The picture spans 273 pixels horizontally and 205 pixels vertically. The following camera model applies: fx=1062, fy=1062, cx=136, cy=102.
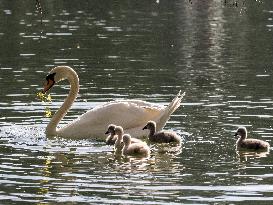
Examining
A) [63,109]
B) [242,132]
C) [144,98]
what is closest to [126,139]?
[242,132]

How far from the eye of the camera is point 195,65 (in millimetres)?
36344

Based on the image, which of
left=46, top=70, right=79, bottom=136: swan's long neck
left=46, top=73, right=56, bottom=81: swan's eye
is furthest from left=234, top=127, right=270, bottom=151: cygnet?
left=46, top=73, right=56, bottom=81: swan's eye

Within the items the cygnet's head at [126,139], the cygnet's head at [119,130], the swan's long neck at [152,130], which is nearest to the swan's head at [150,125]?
the swan's long neck at [152,130]

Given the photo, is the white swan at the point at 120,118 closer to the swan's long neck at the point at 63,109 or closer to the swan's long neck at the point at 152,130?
the swan's long neck at the point at 63,109

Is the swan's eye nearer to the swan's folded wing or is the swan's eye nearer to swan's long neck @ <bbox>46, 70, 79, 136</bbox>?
swan's long neck @ <bbox>46, 70, 79, 136</bbox>

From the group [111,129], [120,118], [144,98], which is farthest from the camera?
[144,98]

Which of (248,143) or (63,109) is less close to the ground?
(248,143)

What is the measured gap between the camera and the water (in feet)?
56.7

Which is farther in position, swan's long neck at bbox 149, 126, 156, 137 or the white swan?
the white swan

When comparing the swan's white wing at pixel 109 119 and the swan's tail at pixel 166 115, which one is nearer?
the swan's tail at pixel 166 115

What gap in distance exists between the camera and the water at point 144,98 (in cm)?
1730

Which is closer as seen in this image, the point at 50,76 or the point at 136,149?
the point at 136,149

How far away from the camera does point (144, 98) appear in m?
27.9

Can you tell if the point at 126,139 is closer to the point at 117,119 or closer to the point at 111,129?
the point at 111,129
